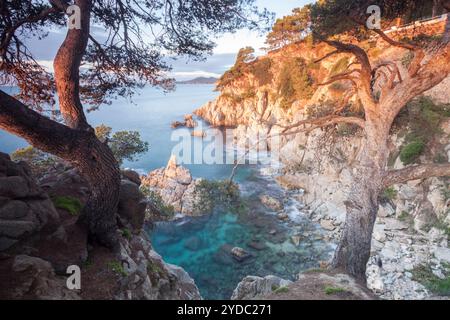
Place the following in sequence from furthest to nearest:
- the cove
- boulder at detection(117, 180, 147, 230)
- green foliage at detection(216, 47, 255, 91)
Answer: green foliage at detection(216, 47, 255, 91) < the cove < boulder at detection(117, 180, 147, 230)

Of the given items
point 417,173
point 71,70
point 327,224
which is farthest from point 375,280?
point 71,70

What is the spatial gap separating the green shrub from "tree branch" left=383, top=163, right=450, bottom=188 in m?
11.6

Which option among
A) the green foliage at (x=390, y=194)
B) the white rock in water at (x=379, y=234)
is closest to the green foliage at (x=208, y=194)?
the white rock in water at (x=379, y=234)

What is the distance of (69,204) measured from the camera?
5164 millimetres

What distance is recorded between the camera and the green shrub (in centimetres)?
1375

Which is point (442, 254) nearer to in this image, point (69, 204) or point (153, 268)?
point (153, 268)

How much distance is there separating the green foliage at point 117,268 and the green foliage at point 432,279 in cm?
1101

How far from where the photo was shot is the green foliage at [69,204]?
5.04 m

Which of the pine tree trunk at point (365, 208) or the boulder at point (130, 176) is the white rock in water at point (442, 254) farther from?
the boulder at point (130, 176)

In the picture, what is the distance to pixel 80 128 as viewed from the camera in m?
4.22

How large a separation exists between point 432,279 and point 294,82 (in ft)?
81.1

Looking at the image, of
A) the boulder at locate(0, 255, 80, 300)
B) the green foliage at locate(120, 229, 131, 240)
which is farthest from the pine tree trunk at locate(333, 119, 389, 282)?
the boulder at locate(0, 255, 80, 300)

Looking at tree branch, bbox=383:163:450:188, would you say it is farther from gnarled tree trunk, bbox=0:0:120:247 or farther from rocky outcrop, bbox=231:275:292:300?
rocky outcrop, bbox=231:275:292:300

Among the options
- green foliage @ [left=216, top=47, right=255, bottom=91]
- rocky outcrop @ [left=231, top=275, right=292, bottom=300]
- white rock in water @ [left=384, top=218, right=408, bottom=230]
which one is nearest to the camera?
rocky outcrop @ [left=231, top=275, right=292, bottom=300]
